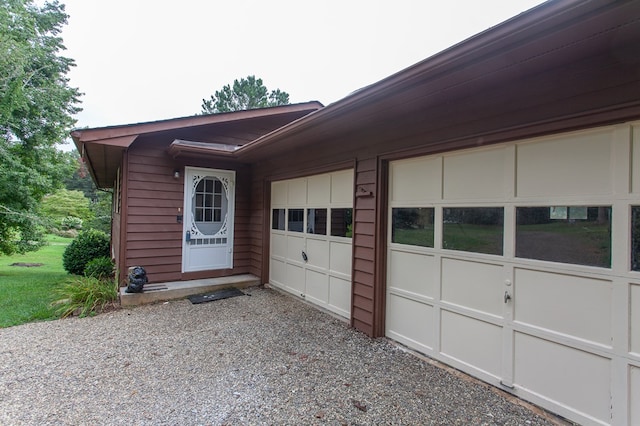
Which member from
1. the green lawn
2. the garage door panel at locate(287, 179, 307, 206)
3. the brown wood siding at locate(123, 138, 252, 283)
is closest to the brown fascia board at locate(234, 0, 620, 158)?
the garage door panel at locate(287, 179, 307, 206)

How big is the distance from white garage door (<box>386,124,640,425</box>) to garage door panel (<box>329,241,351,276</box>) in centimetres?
108

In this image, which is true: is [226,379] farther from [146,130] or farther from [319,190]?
[146,130]

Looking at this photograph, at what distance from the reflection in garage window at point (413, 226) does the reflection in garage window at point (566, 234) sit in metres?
0.87

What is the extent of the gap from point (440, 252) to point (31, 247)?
10.3 meters

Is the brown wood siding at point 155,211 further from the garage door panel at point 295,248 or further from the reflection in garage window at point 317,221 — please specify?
the reflection in garage window at point 317,221

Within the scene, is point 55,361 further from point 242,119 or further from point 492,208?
point 242,119

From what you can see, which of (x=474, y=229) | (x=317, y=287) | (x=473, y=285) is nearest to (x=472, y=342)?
(x=473, y=285)

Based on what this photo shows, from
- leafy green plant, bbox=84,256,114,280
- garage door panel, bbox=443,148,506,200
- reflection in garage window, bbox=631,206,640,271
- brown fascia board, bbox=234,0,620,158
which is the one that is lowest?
leafy green plant, bbox=84,256,114,280

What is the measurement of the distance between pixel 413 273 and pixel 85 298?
4.82 meters

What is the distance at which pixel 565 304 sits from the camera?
89.2 inches

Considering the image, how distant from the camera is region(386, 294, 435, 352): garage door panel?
324 cm

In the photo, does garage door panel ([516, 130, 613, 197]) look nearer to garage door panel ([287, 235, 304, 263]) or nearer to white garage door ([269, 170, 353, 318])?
white garage door ([269, 170, 353, 318])

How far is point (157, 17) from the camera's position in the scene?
1009cm

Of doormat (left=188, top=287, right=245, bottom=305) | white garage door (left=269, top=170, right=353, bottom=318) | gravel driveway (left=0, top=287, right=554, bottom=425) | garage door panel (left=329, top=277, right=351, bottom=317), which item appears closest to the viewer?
gravel driveway (left=0, top=287, right=554, bottom=425)
